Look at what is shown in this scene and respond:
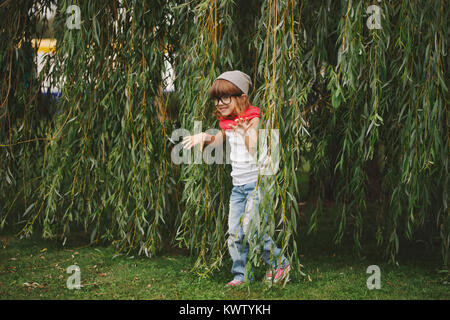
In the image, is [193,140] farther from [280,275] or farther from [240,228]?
[280,275]

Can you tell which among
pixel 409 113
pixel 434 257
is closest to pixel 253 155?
pixel 409 113

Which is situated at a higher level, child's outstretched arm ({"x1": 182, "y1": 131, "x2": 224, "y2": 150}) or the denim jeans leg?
child's outstretched arm ({"x1": 182, "y1": 131, "x2": 224, "y2": 150})

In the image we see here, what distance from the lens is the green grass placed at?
9.75 feet

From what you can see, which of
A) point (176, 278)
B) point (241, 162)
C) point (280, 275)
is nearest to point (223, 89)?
point (241, 162)

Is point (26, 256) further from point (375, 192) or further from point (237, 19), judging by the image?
point (375, 192)

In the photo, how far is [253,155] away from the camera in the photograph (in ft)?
9.87

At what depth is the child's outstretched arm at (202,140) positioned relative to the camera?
9.71 ft

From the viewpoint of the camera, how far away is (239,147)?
307 cm

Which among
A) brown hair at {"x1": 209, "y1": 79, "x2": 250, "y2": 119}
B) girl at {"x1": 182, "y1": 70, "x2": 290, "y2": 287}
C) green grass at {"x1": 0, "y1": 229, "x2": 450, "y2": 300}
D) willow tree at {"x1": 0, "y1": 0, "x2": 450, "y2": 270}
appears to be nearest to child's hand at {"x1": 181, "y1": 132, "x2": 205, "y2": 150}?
girl at {"x1": 182, "y1": 70, "x2": 290, "y2": 287}

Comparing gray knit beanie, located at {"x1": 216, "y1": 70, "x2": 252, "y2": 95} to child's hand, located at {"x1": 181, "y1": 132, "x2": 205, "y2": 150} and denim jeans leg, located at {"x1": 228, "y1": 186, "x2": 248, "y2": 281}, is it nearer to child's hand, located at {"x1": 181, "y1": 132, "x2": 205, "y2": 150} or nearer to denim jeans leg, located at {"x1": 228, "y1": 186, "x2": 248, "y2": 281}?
child's hand, located at {"x1": 181, "y1": 132, "x2": 205, "y2": 150}

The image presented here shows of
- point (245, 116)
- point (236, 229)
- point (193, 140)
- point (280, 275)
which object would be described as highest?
point (245, 116)

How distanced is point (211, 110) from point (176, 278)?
1099 mm

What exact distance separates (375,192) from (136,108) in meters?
3.44

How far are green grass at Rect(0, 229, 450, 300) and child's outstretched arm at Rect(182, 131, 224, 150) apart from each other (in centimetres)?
84
